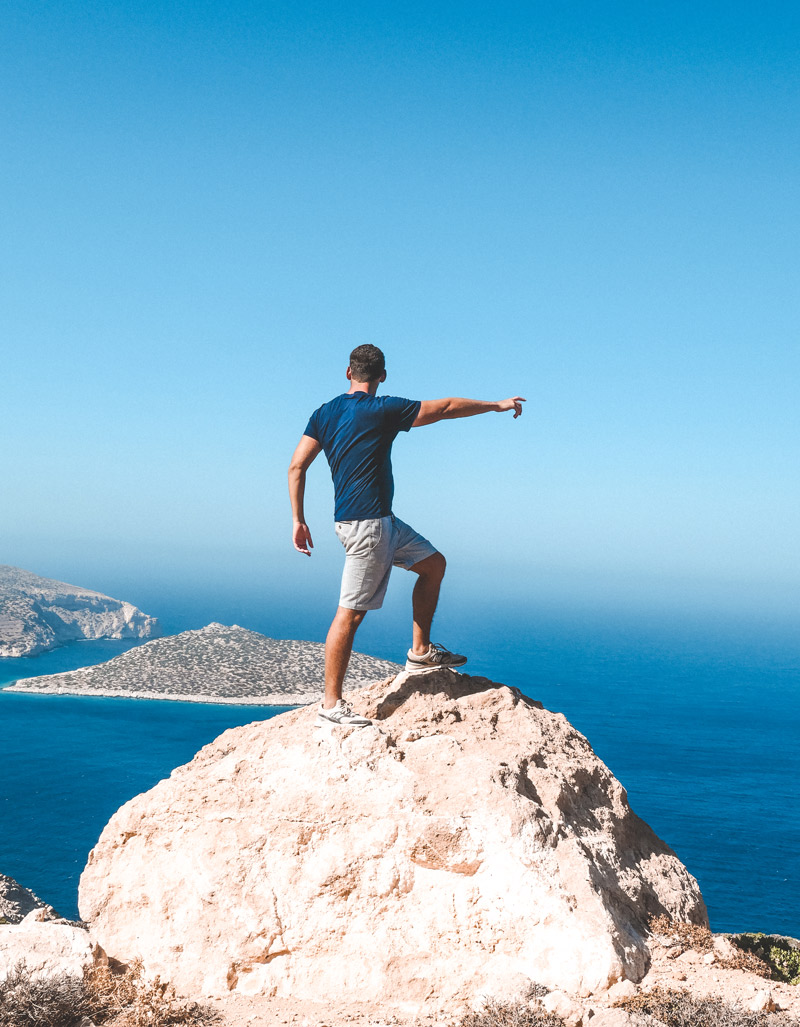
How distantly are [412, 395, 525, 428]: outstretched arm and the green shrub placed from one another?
15.5ft

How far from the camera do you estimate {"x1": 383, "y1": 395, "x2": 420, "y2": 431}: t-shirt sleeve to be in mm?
6453

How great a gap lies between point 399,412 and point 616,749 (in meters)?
67.6

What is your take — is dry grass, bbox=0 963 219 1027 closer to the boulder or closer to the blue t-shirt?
the boulder

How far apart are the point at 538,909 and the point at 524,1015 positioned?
2.24 ft

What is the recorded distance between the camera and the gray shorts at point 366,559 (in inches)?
253

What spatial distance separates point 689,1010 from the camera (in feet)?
15.7

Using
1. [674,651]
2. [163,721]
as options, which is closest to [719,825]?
[163,721]

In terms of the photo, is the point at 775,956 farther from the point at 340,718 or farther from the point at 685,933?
the point at 340,718

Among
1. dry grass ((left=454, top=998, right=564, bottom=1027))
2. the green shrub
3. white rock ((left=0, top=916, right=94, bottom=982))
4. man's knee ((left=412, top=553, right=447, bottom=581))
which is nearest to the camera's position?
dry grass ((left=454, top=998, right=564, bottom=1027))

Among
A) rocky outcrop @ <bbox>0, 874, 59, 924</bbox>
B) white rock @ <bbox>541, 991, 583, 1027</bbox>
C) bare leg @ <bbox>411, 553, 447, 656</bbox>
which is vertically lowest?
rocky outcrop @ <bbox>0, 874, 59, 924</bbox>

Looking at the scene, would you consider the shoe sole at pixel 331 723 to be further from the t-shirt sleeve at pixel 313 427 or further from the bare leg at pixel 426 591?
the t-shirt sleeve at pixel 313 427

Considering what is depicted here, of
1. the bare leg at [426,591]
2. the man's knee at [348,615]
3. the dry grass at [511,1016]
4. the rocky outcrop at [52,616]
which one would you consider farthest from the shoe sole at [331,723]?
the rocky outcrop at [52,616]

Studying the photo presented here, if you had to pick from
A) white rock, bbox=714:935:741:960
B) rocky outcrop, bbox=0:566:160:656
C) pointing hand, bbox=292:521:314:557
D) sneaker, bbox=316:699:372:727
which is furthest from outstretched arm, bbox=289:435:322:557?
rocky outcrop, bbox=0:566:160:656

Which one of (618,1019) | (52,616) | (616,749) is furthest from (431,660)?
(52,616)
